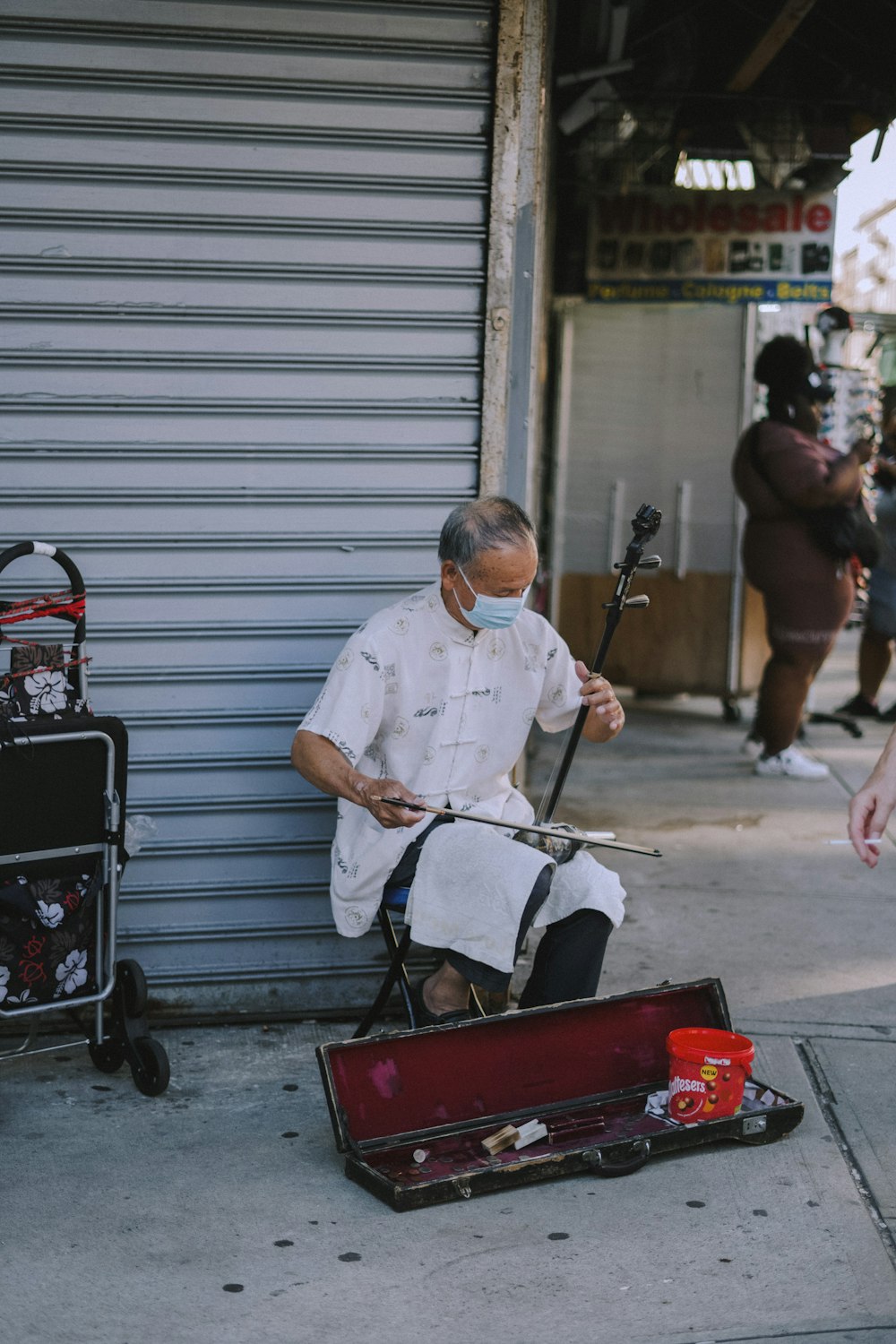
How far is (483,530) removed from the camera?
3256 mm

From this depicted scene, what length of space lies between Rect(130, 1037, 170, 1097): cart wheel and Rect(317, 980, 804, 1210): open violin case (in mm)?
584

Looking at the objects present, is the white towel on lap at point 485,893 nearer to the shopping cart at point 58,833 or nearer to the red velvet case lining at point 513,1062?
the red velvet case lining at point 513,1062

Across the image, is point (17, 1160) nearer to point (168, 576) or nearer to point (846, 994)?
point (168, 576)

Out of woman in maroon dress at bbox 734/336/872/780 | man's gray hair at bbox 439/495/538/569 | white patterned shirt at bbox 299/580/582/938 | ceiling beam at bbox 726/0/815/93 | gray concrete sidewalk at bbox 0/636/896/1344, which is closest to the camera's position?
gray concrete sidewalk at bbox 0/636/896/1344

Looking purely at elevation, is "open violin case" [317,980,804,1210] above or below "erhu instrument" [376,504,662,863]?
below

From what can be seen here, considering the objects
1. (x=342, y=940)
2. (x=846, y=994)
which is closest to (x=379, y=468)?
(x=342, y=940)

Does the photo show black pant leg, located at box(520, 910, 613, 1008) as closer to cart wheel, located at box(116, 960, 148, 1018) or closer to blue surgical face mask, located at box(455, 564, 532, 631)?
blue surgical face mask, located at box(455, 564, 532, 631)

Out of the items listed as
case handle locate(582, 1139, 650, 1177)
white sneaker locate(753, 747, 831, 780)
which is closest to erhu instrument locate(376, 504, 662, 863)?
case handle locate(582, 1139, 650, 1177)

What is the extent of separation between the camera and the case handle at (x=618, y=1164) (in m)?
2.97

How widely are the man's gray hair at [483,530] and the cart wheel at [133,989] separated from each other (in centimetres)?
124

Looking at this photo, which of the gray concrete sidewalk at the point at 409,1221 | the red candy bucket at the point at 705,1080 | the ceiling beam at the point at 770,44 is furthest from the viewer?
the ceiling beam at the point at 770,44

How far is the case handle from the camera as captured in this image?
2.97 m

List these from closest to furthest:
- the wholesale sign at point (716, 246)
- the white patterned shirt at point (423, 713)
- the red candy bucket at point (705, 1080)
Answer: the red candy bucket at point (705, 1080) < the white patterned shirt at point (423, 713) < the wholesale sign at point (716, 246)

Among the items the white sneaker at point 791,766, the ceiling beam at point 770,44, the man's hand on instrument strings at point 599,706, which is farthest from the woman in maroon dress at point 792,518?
the man's hand on instrument strings at point 599,706
